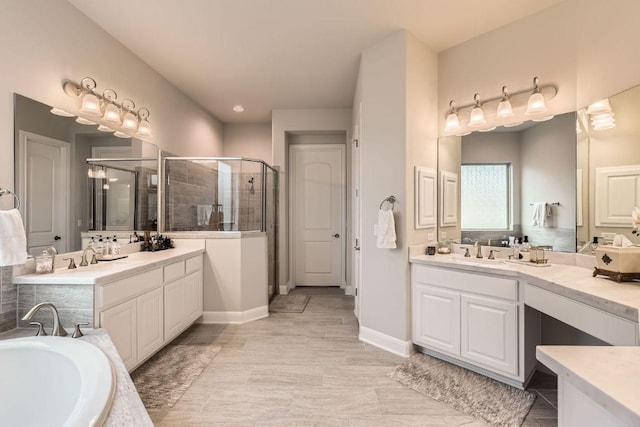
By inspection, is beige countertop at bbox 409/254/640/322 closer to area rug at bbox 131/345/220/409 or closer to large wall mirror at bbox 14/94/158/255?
area rug at bbox 131/345/220/409

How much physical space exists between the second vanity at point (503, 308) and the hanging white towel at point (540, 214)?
0.36 meters

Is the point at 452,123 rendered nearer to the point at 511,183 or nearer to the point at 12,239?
the point at 511,183

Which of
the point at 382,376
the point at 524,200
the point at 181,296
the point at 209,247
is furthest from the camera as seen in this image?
the point at 209,247

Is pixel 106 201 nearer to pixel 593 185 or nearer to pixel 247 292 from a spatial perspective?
pixel 247 292

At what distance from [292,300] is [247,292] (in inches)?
37.4

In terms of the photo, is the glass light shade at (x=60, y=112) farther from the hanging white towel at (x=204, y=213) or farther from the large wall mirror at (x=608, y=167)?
the large wall mirror at (x=608, y=167)

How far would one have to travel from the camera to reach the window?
2658 millimetres

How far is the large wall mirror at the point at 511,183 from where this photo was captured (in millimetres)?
2301

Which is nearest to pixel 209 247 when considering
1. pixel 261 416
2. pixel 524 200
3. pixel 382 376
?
pixel 261 416

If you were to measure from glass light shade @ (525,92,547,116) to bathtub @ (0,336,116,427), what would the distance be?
3122mm

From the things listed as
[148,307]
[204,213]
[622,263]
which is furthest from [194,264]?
[622,263]

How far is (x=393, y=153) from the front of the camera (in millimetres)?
2773

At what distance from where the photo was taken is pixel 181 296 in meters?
2.95

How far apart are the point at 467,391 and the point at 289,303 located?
252 centimetres
